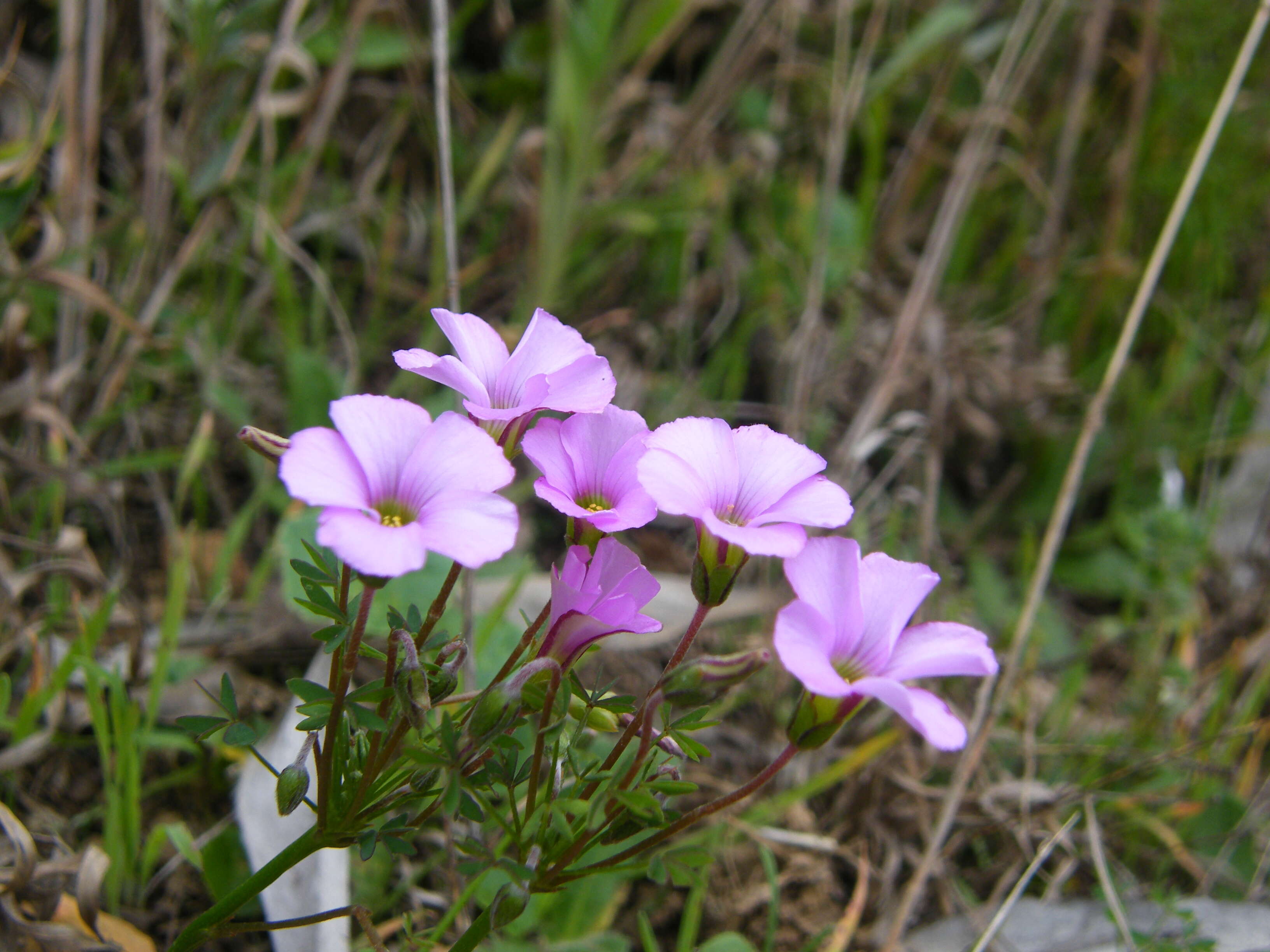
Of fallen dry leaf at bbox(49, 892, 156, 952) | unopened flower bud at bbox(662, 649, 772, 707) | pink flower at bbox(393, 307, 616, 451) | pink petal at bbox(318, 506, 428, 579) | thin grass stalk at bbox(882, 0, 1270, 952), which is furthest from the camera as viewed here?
thin grass stalk at bbox(882, 0, 1270, 952)

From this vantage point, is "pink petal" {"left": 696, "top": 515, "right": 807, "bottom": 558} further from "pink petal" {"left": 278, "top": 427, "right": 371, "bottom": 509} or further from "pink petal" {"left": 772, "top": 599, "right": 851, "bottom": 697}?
"pink petal" {"left": 278, "top": 427, "right": 371, "bottom": 509}

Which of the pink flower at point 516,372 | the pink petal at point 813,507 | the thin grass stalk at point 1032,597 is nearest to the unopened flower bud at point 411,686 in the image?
the pink flower at point 516,372

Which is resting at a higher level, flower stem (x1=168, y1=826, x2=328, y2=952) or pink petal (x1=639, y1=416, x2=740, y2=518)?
pink petal (x1=639, y1=416, x2=740, y2=518)

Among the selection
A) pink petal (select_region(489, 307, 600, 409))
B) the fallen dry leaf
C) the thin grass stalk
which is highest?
pink petal (select_region(489, 307, 600, 409))

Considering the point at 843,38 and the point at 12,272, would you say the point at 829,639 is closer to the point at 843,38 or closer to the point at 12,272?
the point at 12,272

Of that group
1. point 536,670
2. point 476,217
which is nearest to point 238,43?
point 476,217

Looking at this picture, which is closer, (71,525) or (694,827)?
(694,827)

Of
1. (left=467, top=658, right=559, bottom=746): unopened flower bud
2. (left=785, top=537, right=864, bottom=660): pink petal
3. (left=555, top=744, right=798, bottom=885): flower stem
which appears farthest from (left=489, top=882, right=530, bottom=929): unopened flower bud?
(left=785, top=537, right=864, bottom=660): pink petal
